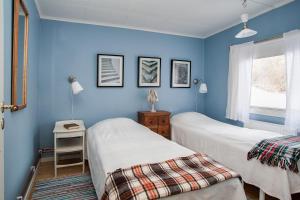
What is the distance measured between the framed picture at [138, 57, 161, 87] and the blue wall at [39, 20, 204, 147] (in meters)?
0.10

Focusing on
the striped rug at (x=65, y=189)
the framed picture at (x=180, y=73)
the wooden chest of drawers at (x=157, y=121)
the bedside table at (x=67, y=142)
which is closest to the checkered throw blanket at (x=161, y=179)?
the striped rug at (x=65, y=189)

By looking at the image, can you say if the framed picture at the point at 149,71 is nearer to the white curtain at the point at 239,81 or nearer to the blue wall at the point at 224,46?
the blue wall at the point at 224,46

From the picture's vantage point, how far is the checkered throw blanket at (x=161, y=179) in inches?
46.3

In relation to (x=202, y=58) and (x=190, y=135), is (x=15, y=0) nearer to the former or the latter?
(x=190, y=135)

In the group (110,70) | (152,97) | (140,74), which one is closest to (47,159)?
(110,70)

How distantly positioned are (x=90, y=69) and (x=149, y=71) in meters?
1.05

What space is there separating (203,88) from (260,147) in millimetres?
1791

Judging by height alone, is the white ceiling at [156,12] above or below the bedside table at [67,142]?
above

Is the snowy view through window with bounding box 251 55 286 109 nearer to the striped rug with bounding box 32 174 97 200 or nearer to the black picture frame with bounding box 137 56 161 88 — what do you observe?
the black picture frame with bounding box 137 56 161 88

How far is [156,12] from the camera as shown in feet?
9.04

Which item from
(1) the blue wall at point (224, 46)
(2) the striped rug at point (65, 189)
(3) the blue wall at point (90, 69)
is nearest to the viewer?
(2) the striped rug at point (65, 189)

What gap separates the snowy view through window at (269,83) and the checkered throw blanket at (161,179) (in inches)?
69.0

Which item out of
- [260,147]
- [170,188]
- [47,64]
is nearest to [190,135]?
[260,147]

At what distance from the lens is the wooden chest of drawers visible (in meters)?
3.19
